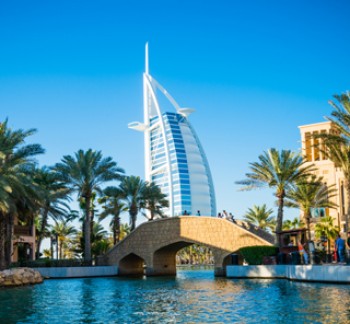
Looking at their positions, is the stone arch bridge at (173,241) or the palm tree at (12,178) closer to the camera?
the palm tree at (12,178)

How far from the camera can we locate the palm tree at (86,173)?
4588cm

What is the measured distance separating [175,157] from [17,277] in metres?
115

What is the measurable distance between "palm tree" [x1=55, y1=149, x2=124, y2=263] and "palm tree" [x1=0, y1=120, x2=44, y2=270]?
6.17 metres

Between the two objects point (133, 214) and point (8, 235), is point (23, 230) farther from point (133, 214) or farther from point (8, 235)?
point (8, 235)

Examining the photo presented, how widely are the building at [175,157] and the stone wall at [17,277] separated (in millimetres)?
108460

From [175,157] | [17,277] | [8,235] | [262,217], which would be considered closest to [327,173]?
[262,217]

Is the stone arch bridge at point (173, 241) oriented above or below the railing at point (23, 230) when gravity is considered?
below

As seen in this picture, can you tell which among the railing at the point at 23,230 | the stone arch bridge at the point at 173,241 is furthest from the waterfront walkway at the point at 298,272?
the railing at the point at 23,230

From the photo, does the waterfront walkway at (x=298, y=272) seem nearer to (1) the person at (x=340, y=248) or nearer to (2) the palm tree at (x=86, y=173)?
(1) the person at (x=340, y=248)

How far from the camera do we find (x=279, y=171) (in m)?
40.3

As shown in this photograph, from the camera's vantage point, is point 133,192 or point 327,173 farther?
point 327,173

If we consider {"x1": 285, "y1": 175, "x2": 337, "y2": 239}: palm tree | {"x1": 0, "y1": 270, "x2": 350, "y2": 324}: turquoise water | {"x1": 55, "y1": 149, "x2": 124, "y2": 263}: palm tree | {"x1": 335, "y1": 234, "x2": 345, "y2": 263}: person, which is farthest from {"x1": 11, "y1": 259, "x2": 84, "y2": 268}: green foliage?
{"x1": 335, "y1": 234, "x2": 345, "y2": 263}: person

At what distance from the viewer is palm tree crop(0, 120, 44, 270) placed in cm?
3258

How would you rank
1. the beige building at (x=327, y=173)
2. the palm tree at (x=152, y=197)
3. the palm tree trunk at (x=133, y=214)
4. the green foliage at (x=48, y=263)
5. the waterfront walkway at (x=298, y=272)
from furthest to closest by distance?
the palm tree at (x=152, y=197) < the palm tree trunk at (x=133, y=214) < the beige building at (x=327, y=173) < the green foliage at (x=48, y=263) < the waterfront walkway at (x=298, y=272)
